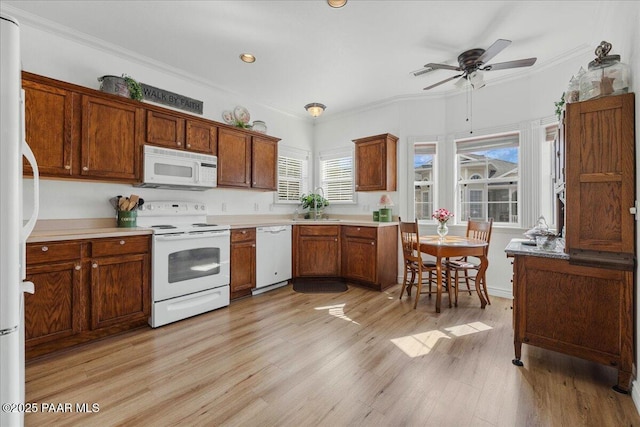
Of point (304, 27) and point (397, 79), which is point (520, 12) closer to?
point (397, 79)

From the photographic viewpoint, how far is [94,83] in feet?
9.77

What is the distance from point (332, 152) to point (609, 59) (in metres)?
3.75

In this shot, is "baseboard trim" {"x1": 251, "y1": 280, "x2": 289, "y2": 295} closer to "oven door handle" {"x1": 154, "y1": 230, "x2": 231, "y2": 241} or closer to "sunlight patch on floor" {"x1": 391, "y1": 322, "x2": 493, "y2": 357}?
"oven door handle" {"x1": 154, "y1": 230, "x2": 231, "y2": 241}

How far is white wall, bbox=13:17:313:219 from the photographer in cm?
265

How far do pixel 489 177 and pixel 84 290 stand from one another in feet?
15.7

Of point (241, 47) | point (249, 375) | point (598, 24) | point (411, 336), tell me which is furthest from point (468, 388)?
point (241, 47)

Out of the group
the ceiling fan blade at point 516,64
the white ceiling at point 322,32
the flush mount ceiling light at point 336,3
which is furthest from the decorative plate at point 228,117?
the ceiling fan blade at point 516,64

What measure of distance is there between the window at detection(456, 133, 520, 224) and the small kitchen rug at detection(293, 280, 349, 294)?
6.73 ft

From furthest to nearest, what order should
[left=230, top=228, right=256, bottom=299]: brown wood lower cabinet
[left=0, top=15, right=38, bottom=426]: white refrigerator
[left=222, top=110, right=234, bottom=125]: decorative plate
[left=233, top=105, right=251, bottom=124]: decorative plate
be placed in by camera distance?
[left=233, top=105, right=251, bottom=124]: decorative plate → [left=222, top=110, right=234, bottom=125]: decorative plate → [left=230, top=228, right=256, bottom=299]: brown wood lower cabinet → [left=0, top=15, right=38, bottom=426]: white refrigerator

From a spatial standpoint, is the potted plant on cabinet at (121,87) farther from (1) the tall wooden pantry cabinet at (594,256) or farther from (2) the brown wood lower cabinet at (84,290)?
(1) the tall wooden pantry cabinet at (594,256)

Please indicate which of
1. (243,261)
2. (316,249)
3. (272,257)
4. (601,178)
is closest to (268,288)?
(272,257)

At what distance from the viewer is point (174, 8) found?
2467mm

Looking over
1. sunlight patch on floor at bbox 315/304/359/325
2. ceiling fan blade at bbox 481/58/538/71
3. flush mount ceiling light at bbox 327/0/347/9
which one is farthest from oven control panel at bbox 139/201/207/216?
ceiling fan blade at bbox 481/58/538/71

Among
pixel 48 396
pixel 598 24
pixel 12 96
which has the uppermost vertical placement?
pixel 598 24
